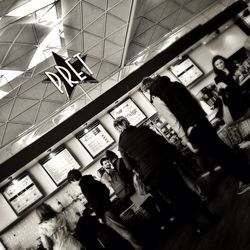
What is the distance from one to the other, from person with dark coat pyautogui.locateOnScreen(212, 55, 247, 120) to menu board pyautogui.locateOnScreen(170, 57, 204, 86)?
586cm

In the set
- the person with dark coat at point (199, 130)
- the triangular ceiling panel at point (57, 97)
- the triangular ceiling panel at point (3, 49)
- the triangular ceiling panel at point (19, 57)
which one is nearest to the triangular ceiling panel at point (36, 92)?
the triangular ceiling panel at point (57, 97)

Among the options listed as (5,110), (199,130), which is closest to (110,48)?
(5,110)

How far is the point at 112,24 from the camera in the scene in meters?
9.64

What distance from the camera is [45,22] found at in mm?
8227

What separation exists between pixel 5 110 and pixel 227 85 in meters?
7.30

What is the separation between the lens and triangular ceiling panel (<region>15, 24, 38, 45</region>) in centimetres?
800

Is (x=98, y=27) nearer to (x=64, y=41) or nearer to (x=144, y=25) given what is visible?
(x=64, y=41)

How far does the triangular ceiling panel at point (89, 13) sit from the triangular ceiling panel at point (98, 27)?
0.15 metres

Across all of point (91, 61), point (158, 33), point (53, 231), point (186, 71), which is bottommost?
point (53, 231)

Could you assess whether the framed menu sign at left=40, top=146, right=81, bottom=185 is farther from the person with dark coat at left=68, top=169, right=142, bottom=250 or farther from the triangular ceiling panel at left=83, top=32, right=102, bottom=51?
the person with dark coat at left=68, top=169, right=142, bottom=250

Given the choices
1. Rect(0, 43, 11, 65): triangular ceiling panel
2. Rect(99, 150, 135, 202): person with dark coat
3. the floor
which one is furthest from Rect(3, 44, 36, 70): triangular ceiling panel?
the floor

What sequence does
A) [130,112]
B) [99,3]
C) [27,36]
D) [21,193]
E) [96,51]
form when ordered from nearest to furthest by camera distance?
[27,36] → [99,3] → [21,193] → [96,51] → [130,112]

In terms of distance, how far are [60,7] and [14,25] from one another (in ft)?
4.57

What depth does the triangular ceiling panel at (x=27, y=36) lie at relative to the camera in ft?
26.2
